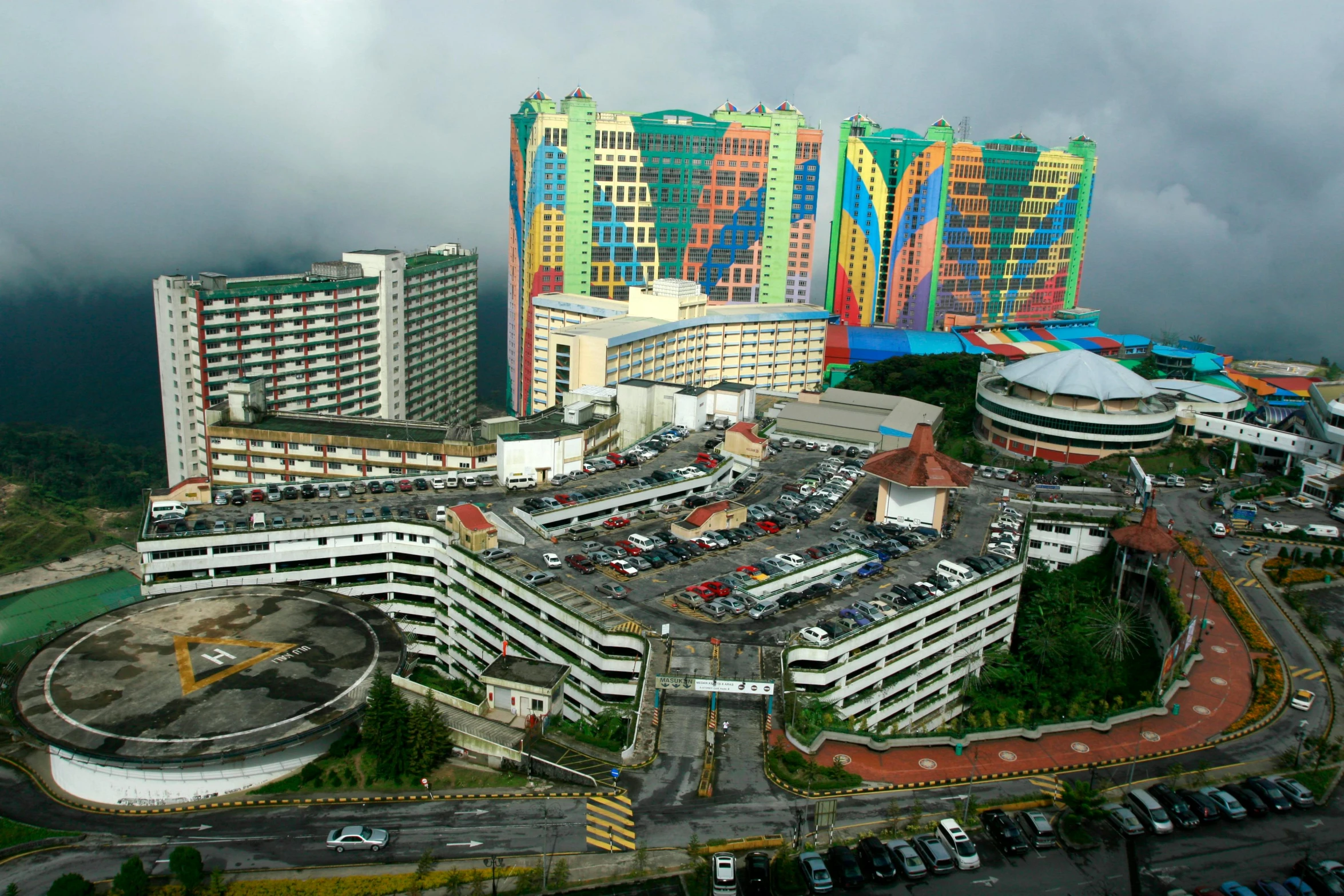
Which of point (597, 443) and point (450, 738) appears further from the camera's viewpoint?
point (597, 443)

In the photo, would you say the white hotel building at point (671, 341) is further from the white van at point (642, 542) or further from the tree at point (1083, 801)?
the tree at point (1083, 801)

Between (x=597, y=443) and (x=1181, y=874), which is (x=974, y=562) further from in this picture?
(x=597, y=443)

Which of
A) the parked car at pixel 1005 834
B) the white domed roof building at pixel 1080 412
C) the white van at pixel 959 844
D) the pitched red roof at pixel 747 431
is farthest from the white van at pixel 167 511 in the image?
the white domed roof building at pixel 1080 412

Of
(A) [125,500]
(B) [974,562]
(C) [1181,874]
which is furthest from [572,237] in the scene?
(C) [1181,874]

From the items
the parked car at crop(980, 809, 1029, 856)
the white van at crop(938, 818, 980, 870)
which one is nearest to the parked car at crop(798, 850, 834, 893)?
the white van at crop(938, 818, 980, 870)

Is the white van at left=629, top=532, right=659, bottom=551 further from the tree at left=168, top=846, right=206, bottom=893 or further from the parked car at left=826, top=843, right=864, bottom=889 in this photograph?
the tree at left=168, top=846, right=206, bottom=893

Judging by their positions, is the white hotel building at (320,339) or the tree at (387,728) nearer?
the tree at (387,728)
